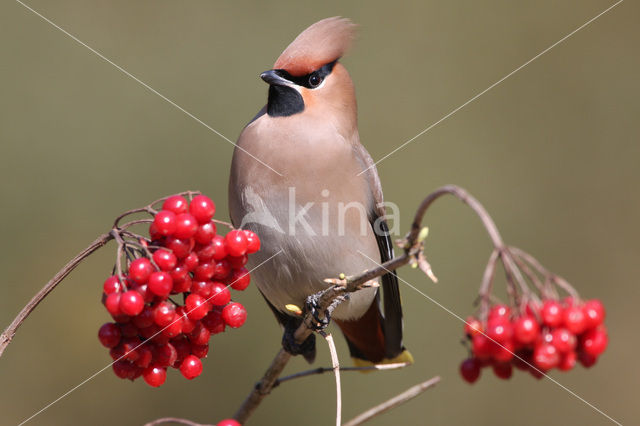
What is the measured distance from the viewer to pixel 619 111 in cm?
502

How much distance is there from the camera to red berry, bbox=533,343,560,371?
4.66 feet

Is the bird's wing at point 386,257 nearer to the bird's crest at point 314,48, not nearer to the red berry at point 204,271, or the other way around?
the bird's crest at point 314,48

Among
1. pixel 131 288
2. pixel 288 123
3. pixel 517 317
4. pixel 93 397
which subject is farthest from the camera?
pixel 93 397

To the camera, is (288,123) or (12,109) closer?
(288,123)

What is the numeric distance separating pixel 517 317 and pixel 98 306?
3.38m

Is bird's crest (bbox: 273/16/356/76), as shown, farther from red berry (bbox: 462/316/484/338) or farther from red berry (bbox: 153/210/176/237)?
red berry (bbox: 462/316/484/338)

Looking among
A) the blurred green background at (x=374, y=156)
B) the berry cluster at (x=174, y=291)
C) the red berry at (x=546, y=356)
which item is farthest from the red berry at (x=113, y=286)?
the blurred green background at (x=374, y=156)

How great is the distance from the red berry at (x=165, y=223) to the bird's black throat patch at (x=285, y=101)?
132 cm

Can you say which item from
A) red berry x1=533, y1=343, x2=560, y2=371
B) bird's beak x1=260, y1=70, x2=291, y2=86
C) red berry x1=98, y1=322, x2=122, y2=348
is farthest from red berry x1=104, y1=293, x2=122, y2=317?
bird's beak x1=260, y1=70, x2=291, y2=86

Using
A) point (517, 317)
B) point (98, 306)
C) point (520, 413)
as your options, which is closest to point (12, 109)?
point (98, 306)

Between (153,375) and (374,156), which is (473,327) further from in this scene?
(374,156)

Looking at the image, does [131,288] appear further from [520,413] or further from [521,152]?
[521,152]

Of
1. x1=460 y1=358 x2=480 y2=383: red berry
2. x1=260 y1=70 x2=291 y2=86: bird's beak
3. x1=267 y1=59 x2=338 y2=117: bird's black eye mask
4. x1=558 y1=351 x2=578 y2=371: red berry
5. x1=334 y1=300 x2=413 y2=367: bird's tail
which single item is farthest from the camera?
x1=334 y1=300 x2=413 y2=367: bird's tail

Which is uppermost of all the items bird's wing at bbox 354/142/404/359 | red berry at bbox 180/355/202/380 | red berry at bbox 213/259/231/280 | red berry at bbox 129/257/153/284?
red berry at bbox 129/257/153/284
